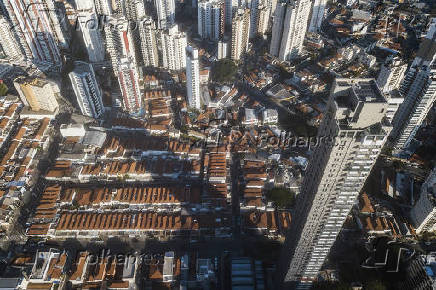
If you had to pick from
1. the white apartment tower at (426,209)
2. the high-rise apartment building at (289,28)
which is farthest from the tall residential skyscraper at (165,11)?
the white apartment tower at (426,209)

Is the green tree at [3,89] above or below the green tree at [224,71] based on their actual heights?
below

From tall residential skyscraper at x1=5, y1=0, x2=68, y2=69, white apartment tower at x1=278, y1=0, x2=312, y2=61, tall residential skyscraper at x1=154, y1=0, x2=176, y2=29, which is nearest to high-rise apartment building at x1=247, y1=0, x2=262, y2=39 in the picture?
white apartment tower at x1=278, y1=0, x2=312, y2=61

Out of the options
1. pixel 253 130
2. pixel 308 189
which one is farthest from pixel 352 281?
pixel 253 130

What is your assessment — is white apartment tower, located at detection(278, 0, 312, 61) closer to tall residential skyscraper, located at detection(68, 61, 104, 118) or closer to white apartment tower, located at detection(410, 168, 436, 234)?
tall residential skyscraper, located at detection(68, 61, 104, 118)

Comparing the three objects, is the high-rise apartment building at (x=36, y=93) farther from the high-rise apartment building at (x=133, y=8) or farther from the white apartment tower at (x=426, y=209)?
the white apartment tower at (x=426, y=209)

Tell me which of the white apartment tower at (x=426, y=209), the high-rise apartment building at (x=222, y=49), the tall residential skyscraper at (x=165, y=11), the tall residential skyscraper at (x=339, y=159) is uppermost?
the tall residential skyscraper at (x=339, y=159)

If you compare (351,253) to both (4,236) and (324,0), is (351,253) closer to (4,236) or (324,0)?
(4,236)
